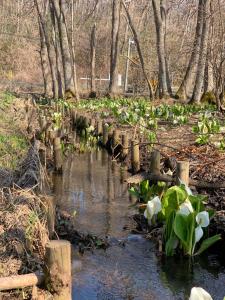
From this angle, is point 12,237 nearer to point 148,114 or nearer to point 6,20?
point 148,114

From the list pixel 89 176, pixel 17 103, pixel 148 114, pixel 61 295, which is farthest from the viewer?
pixel 17 103

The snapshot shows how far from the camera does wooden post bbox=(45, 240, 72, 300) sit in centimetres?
363

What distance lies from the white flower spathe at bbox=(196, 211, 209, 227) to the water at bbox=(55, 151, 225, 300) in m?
0.50

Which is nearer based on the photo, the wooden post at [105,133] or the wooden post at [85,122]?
the wooden post at [105,133]

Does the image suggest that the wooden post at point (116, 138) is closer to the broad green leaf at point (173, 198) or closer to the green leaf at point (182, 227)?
the broad green leaf at point (173, 198)

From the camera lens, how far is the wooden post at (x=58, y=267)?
11.9 feet

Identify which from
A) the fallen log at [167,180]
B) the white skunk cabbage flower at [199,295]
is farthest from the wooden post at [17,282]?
the fallen log at [167,180]

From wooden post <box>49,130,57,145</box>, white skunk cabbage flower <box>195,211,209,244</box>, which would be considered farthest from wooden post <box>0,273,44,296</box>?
wooden post <box>49,130,57,145</box>

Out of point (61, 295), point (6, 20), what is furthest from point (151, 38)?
point (61, 295)

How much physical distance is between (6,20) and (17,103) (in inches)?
922

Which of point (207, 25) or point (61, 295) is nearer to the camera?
point (61, 295)

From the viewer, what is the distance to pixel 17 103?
1805 centimetres

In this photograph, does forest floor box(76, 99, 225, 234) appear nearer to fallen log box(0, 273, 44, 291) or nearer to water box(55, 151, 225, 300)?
water box(55, 151, 225, 300)

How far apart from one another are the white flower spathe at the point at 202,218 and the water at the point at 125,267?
1.65 ft
